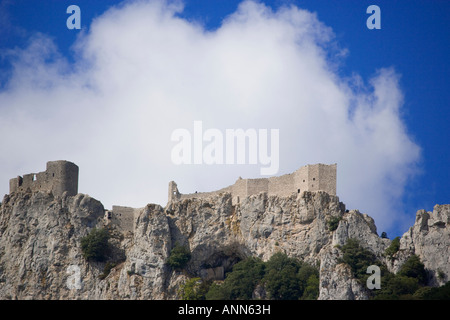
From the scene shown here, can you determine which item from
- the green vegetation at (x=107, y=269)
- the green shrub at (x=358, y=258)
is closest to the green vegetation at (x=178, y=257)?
the green vegetation at (x=107, y=269)

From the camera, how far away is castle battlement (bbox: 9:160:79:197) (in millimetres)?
99875

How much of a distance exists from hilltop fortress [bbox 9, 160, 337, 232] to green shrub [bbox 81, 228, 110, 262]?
2.59 m

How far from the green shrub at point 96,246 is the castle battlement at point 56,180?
19.5 ft

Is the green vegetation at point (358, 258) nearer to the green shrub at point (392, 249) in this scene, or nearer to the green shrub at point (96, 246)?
the green shrub at point (392, 249)

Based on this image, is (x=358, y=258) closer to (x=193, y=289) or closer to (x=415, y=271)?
(x=415, y=271)

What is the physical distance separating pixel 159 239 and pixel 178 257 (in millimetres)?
2831

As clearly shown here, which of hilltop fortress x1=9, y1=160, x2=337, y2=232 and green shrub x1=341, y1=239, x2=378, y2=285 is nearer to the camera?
green shrub x1=341, y1=239, x2=378, y2=285

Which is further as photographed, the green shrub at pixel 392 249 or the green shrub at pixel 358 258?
the green shrub at pixel 392 249

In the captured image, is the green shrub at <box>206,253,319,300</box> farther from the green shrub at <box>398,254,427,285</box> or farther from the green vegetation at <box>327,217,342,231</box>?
the green shrub at <box>398,254,427,285</box>

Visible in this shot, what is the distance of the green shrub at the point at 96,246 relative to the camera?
315 feet

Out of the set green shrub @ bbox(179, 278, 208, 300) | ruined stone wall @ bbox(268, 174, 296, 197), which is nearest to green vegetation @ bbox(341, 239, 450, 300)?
ruined stone wall @ bbox(268, 174, 296, 197)
